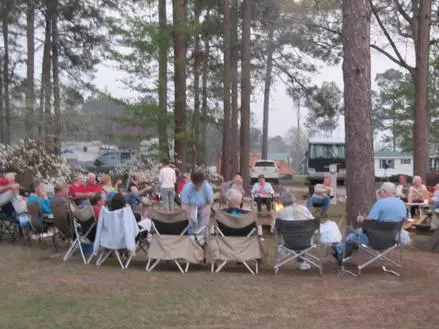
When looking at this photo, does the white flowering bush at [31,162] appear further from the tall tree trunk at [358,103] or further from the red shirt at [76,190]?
the tall tree trunk at [358,103]

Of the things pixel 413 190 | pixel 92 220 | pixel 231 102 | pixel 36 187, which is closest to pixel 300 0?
pixel 231 102

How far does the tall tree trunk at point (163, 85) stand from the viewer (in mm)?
17422

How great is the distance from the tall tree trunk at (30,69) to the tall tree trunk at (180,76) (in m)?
8.23

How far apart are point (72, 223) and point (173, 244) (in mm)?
1602

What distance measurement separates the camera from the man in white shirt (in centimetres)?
1339

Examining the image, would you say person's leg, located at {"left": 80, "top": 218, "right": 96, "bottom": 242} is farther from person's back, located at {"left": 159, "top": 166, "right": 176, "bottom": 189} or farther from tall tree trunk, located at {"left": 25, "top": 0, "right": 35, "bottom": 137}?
tall tree trunk, located at {"left": 25, "top": 0, "right": 35, "bottom": 137}

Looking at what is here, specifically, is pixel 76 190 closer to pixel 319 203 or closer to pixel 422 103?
pixel 319 203

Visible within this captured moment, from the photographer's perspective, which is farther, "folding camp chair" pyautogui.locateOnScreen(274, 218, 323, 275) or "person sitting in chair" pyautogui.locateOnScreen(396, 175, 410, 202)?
"person sitting in chair" pyautogui.locateOnScreen(396, 175, 410, 202)

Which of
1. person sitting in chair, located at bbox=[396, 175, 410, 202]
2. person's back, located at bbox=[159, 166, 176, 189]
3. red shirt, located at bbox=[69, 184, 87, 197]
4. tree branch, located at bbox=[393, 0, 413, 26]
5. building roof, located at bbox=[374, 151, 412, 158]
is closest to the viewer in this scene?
red shirt, located at bbox=[69, 184, 87, 197]

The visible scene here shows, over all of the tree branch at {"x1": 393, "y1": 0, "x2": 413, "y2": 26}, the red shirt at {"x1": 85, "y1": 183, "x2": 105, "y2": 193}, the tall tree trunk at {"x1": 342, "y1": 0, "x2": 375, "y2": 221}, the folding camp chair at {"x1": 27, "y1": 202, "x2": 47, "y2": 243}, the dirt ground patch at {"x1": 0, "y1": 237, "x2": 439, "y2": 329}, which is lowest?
the dirt ground patch at {"x1": 0, "y1": 237, "x2": 439, "y2": 329}

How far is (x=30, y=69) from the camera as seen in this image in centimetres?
2472

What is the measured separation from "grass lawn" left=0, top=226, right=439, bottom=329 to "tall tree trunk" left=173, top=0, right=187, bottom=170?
8223mm

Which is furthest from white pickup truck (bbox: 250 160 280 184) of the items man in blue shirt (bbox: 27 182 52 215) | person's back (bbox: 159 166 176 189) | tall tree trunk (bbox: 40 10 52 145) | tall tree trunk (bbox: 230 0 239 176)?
man in blue shirt (bbox: 27 182 52 215)

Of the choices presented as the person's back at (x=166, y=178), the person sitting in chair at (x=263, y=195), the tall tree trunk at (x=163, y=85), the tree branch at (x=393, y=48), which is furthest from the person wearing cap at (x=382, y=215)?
the tall tree trunk at (x=163, y=85)
